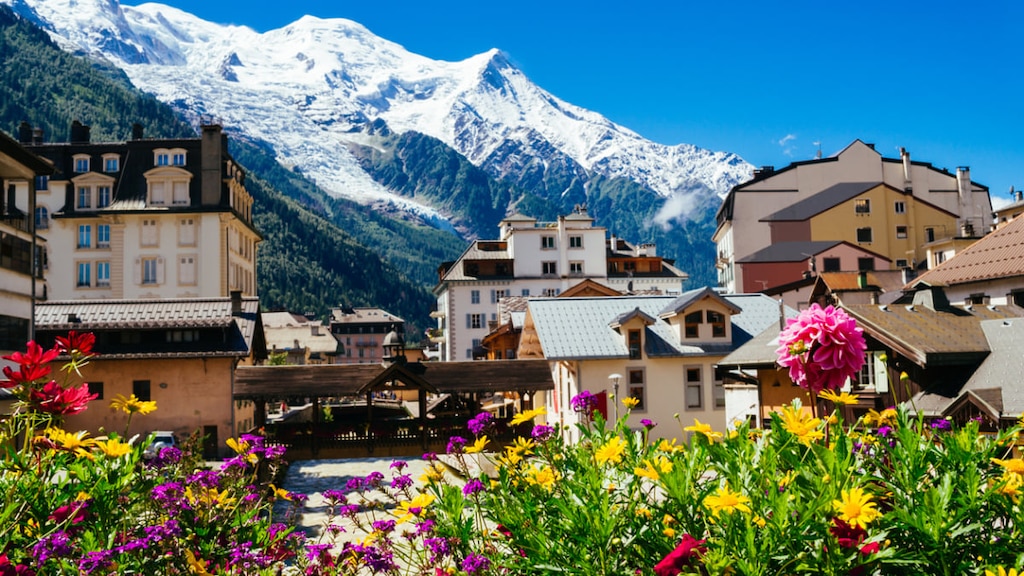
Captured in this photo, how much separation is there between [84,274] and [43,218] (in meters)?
5.10

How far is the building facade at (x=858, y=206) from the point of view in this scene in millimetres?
67312

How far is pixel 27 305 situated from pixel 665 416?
76.1 ft

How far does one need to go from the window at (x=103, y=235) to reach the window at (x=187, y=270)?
559cm

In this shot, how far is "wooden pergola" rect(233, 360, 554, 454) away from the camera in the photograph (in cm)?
3684

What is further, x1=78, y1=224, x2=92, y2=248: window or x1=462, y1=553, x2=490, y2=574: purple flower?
x1=78, y1=224, x2=92, y2=248: window

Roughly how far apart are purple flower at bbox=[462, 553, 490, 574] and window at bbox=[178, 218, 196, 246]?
63.6 m

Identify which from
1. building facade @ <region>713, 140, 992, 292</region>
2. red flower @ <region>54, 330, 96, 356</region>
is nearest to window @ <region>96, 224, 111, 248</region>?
building facade @ <region>713, 140, 992, 292</region>

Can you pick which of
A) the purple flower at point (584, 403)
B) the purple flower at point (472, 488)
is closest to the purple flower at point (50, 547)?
the purple flower at point (472, 488)

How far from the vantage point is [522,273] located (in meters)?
84.2

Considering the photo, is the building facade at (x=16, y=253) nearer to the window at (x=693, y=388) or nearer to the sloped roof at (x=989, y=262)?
the window at (x=693, y=388)

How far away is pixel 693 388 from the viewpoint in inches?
1464

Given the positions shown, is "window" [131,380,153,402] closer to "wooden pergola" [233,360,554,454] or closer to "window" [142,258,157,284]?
"wooden pergola" [233,360,554,454]

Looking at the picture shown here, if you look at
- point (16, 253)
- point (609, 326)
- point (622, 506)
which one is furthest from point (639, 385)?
point (622, 506)

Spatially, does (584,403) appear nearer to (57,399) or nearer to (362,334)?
(57,399)
